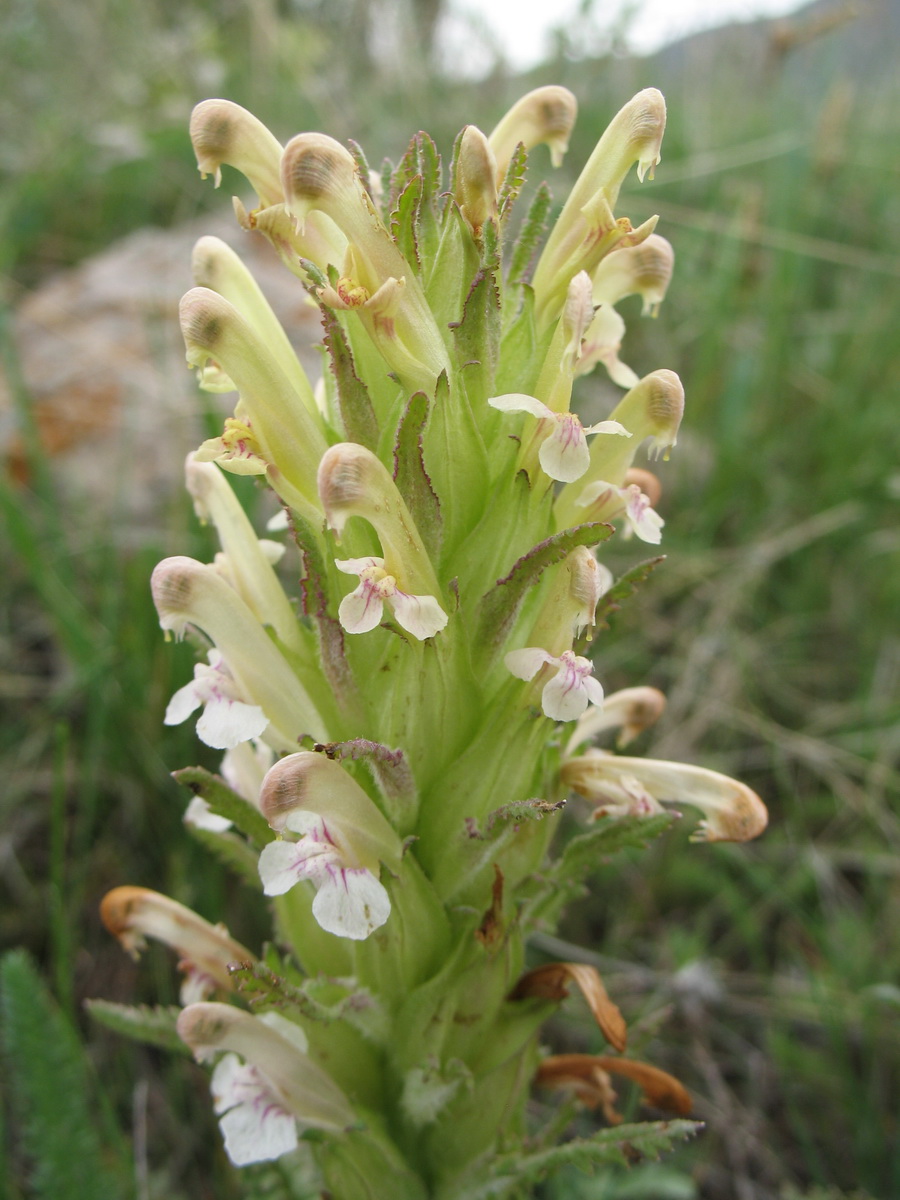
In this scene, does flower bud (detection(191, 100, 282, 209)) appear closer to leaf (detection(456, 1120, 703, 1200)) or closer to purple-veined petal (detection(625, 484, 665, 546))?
purple-veined petal (detection(625, 484, 665, 546))

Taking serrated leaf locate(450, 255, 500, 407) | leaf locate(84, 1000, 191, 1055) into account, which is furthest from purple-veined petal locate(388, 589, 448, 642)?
leaf locate(84, 1000, 191, 1055)

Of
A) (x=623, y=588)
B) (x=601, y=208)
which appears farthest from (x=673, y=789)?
(x=601, y=208)

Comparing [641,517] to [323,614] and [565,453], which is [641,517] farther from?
[323,614]

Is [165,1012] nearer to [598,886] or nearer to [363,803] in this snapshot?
[363,803]

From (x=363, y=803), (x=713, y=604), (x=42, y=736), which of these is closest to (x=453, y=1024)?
(x=363, y=803)

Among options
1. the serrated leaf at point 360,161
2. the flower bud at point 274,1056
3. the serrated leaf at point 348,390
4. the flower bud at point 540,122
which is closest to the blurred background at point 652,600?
the flower bud at point 274,1056

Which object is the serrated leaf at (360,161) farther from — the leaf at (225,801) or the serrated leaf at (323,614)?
the leaf at (225,801)
